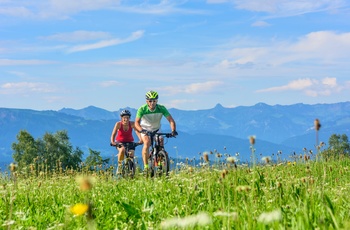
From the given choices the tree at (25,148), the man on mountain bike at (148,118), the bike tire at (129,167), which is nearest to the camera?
the bike tire at (129,167)

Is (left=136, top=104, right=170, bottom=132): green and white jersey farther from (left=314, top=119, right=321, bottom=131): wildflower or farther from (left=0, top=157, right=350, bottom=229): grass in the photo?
(left=314, top=119, right=321, bottom=131): wildflower

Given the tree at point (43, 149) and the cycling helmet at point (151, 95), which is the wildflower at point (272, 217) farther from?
the tree at point (43, 149)

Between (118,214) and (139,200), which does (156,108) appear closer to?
(139,200)

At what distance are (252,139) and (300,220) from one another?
658 millimetres

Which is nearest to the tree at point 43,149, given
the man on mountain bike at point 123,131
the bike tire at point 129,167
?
the man on mountain bike at point 123,131

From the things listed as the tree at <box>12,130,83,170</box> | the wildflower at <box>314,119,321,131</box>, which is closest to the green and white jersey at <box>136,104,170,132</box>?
the wildflower at <box>314,119,321,131</box>

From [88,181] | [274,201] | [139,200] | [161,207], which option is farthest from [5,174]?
[88,181]

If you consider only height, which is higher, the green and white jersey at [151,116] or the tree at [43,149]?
the green and white jersey at [151,116]

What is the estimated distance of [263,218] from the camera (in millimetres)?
3654

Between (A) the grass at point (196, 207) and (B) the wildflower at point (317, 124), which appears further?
(A) the grass at point (196, 207)

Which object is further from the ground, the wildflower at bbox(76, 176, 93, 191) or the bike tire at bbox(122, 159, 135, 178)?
the wildflower at bbox(76, 176, 93, 191)

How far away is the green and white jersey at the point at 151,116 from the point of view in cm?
1433

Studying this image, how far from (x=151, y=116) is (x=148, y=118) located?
10 centimetres

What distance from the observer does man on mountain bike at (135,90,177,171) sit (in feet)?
46.6
